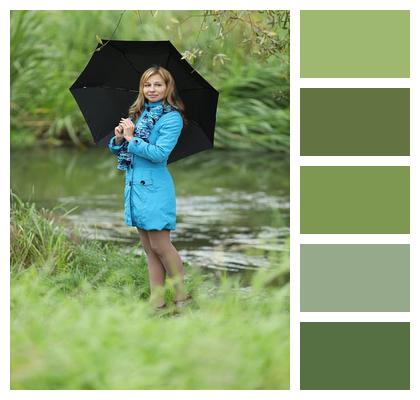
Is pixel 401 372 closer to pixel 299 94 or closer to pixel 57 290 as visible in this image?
pixel 299 94

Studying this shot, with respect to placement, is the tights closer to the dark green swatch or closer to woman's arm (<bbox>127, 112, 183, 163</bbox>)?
woman's arm (<bbox>127, 112, 183, 163</bbox>)

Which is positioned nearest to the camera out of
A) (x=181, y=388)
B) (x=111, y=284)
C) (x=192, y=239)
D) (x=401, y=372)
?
(x=181, y=388)

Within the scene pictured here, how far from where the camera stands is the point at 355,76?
435 cm

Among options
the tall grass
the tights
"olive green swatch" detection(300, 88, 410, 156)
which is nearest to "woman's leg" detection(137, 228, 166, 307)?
the tights

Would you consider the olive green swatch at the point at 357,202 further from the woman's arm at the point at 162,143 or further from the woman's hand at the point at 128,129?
the woman's hand at the point at 128,129

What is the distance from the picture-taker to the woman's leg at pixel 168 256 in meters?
4.84

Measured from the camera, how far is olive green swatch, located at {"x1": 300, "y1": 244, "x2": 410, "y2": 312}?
14.1 ft

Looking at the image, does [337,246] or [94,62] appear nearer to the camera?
[337,246]

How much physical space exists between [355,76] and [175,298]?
1.52 meters

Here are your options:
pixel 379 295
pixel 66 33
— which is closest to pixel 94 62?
pixel 379 295

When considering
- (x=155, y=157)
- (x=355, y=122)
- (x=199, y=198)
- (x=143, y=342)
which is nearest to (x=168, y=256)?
(x=155, y=157)

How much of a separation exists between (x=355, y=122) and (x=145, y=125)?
1.05 metres

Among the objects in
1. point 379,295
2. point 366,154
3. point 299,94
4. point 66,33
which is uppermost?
point 66,33
